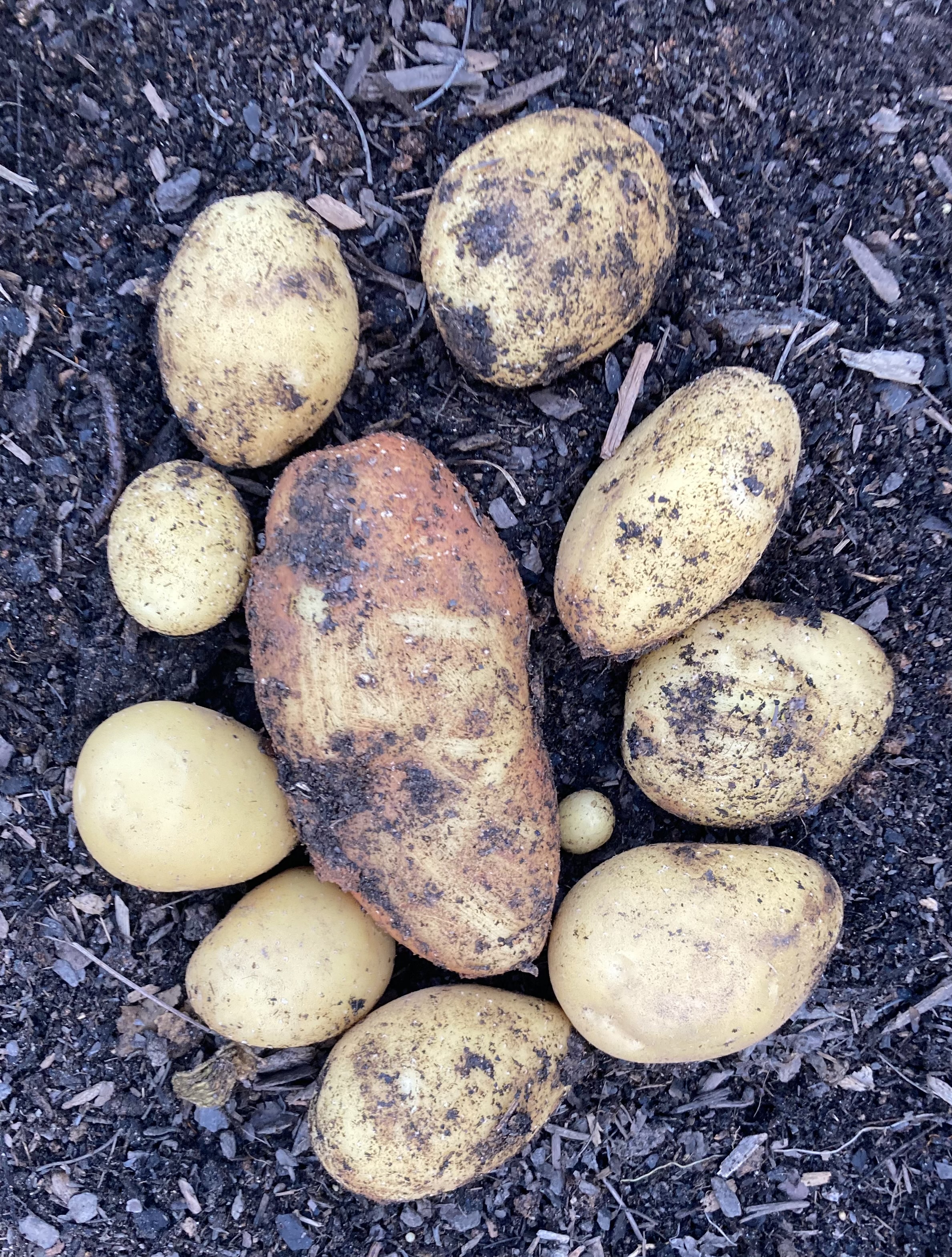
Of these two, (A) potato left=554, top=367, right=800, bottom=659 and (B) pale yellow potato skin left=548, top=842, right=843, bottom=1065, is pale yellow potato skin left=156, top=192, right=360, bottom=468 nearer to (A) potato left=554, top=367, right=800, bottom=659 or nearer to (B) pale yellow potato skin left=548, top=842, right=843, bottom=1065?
(A) potato left=554, top=367, right=800, bottom=659

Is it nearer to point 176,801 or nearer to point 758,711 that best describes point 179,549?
point 176,801

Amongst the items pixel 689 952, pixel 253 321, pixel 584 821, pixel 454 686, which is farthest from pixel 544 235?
pixel 689 952

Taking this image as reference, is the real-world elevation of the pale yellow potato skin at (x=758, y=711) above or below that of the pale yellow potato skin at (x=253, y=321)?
below

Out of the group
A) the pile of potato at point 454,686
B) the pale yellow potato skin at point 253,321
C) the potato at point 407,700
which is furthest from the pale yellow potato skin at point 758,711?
the pale yellow potato skin at point 253,321

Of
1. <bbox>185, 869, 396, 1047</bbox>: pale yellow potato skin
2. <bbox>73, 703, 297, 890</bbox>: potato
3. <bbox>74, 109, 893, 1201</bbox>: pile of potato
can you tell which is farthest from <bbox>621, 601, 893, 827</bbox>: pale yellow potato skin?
<bbox>73, 703, 297, 890</bbox>: potato

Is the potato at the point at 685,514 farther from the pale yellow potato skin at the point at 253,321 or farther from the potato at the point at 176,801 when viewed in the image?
the potato at the point at 176,801

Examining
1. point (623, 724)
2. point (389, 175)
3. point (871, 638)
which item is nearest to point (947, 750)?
point (871, 638)

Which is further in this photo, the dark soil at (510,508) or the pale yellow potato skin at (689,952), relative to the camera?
the dark soil at (510,508)
